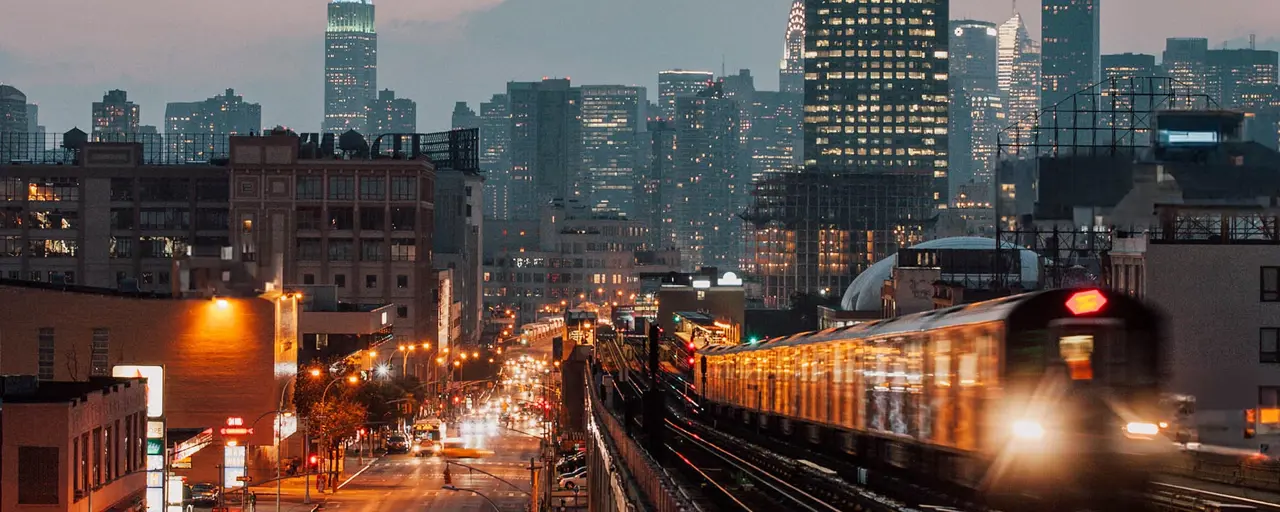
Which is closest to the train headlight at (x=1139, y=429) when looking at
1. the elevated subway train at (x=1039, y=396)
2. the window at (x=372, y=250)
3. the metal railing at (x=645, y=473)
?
the elevated subway train at (x=1039, y=396)

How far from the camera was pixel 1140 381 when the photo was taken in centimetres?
2139

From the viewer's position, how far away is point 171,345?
69.4 metres

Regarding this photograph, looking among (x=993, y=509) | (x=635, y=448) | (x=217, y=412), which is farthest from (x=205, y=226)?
(x=993, y=509)

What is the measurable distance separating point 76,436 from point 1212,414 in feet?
105

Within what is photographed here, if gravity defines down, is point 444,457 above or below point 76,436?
below

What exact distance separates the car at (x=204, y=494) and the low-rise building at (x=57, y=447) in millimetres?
16934

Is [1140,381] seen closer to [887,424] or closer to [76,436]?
[887,424]

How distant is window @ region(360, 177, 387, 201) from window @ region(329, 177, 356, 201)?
69 cm

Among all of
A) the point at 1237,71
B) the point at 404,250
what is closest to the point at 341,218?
the point at 404,250

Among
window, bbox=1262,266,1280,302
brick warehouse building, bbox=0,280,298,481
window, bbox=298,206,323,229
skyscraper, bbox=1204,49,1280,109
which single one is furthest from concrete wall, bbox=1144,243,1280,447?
window, bbox=298,206,323,229

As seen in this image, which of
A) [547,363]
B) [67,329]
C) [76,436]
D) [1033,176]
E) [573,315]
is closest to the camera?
[76,436]

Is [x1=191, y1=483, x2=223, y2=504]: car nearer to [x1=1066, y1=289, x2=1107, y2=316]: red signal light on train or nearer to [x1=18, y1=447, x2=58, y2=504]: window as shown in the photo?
[x1=18, y1=447, x2=58, y2=504]: window

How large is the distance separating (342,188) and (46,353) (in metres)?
58.2

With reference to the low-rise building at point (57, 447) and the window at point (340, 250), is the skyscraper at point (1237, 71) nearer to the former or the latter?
the window at point (340, 250)
